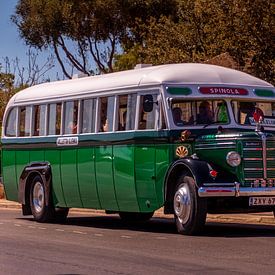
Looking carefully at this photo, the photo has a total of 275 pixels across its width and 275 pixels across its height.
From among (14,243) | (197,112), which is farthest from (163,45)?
(14,243)

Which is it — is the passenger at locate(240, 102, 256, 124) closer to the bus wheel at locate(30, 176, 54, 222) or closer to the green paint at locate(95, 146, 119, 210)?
the green paint at locate(95, 146, 119, 210)

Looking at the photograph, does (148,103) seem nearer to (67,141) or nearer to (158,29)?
(67,141)

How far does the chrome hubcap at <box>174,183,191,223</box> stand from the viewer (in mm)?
14438

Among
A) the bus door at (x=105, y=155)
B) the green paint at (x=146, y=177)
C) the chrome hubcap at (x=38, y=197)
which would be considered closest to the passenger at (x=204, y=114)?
the green paint at (x=146, y=177)

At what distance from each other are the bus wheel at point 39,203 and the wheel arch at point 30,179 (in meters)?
0.11

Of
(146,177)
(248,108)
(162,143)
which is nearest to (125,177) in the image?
(146,177)

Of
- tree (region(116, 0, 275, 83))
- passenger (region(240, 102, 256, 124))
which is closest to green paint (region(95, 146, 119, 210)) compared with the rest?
passenger (region(240, 102, 256, 124))

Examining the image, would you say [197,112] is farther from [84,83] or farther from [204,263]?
[204,263]

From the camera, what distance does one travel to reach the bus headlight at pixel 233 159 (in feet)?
46.8

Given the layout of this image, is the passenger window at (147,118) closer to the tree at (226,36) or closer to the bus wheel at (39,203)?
the bus wheel at (39,203)

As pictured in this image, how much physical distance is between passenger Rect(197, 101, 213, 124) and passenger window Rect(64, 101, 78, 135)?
3257 mm

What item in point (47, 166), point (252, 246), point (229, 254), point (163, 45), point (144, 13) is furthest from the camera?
point (144, 13)

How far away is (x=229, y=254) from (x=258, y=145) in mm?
2856

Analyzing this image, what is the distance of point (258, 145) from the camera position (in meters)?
14.3
